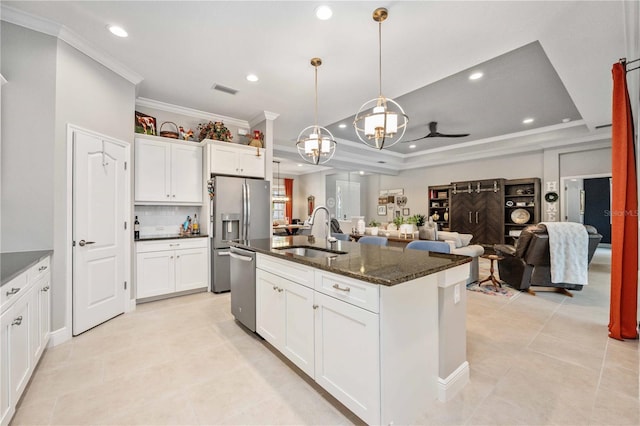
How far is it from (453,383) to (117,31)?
406 centimetres

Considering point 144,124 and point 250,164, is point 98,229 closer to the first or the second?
point 144,124

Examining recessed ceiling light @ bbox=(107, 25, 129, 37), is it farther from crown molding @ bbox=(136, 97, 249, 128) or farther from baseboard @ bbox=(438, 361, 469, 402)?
baseboard @ bbox=(438, 361, 469, 402)

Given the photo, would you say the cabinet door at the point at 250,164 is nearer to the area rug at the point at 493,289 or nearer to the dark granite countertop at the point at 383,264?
the dark granite countertop at the point at 383,264

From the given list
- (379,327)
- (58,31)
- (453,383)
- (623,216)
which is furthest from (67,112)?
(623,216)

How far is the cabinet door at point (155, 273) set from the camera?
3.59 meters

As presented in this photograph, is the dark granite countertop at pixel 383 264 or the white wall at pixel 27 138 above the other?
the white wall at pixel 27 138

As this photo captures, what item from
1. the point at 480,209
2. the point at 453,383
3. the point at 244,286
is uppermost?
the point at 480,209

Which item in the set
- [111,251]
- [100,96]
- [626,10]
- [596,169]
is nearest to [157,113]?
[100,96]

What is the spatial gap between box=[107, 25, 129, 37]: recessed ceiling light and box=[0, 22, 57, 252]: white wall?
0.53m

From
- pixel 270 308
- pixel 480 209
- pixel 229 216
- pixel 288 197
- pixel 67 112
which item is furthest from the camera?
pixel 288 197

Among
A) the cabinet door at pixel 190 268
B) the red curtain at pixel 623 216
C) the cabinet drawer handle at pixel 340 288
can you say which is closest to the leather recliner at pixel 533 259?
the red curtain at pixel 623 216

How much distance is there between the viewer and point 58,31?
2482 millimetres

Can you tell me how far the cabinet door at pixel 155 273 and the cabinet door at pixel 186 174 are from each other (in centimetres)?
86

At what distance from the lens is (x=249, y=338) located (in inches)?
105
